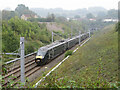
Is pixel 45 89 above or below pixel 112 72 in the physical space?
above

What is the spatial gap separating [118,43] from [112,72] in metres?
5.24

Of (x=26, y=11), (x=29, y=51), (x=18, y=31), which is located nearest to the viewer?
(x=29, y=51)

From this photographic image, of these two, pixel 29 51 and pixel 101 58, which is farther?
pixel 29 51

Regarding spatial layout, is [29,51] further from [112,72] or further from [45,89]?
[45,89]

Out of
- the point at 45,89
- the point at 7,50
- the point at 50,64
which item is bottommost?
the point at 50,64

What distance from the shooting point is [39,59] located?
54.4ft

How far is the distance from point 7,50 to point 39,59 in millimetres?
5451

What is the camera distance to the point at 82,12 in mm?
95688

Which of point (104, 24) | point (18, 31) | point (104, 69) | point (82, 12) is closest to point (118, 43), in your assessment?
point (104, 69)

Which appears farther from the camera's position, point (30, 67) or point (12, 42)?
point (12, 42)

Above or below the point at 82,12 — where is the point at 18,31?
below

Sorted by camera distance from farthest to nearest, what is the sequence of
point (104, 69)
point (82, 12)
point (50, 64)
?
1. point (82, 12)
2. point (50, 64)
3. point (104, 69)

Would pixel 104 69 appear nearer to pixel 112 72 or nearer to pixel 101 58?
pixel 112 72

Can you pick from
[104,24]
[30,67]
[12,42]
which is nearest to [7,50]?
[12,42]
